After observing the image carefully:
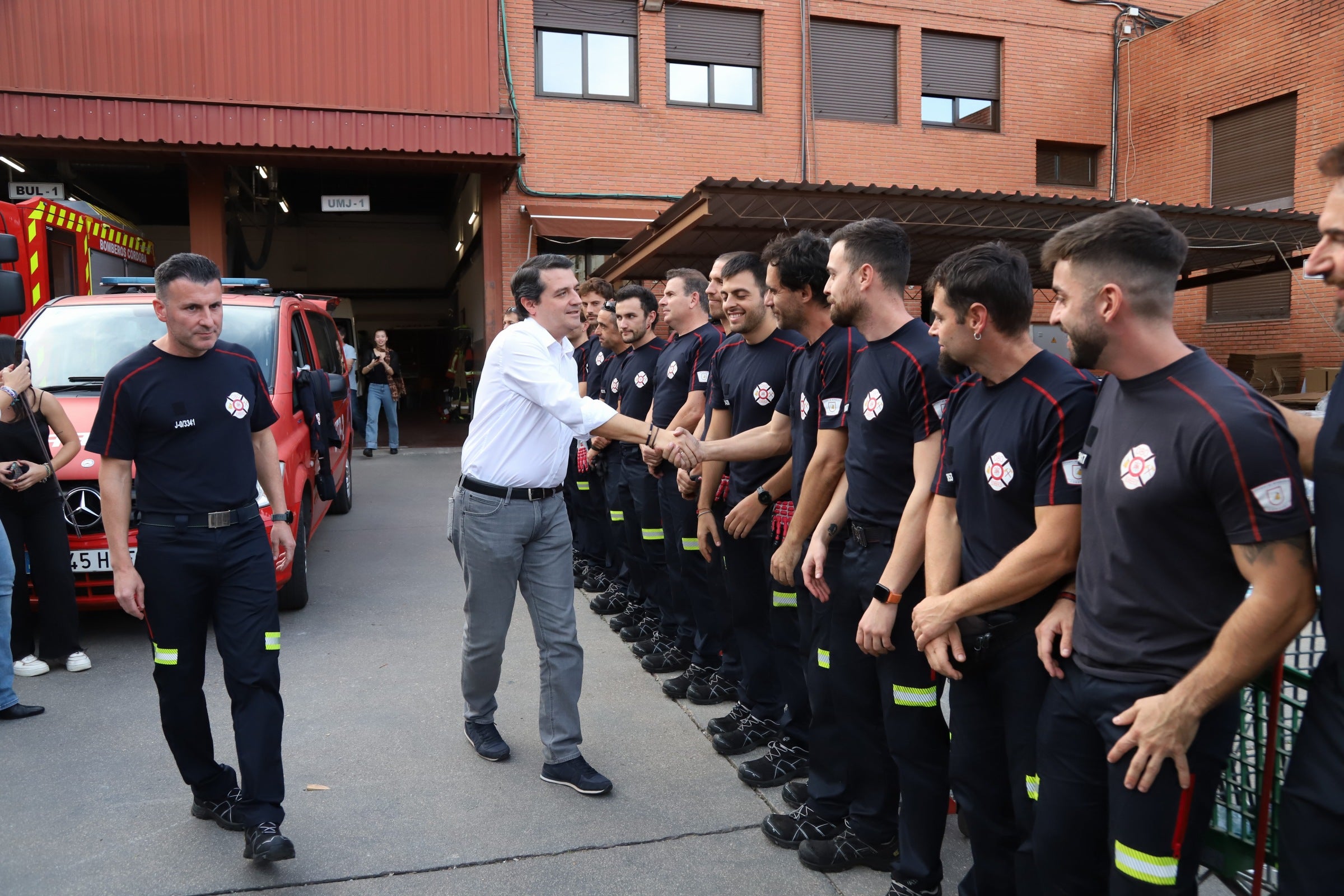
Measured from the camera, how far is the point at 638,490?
19.2 feet

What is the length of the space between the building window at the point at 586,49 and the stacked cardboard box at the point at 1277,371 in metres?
11.8

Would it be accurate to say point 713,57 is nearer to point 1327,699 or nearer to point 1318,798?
point 1327,699

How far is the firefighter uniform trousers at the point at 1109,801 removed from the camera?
6.39 ft

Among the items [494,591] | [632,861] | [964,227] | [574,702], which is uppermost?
[964,227]

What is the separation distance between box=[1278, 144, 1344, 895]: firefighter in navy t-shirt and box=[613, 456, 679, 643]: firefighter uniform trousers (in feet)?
12.8

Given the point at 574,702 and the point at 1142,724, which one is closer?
the point at 1142,724

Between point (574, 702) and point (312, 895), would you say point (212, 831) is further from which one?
point (574, 702)

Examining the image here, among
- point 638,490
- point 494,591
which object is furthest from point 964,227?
point 494,591

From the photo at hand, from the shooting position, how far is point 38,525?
16.7 feet

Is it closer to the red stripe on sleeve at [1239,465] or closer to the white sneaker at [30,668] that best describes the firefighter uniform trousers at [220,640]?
the white sneaker at [30,668]

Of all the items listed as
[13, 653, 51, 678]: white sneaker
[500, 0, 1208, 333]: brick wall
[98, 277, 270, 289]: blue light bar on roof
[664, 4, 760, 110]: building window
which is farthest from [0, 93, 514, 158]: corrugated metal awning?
[13, 653, 51, 678]: white sneaker

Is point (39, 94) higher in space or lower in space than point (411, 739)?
higher

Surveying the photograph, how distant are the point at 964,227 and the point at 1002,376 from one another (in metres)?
11.3

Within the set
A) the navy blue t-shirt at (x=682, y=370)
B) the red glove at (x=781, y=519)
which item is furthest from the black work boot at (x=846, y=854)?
the navy blue t-shirt at (x=682, y=370)
